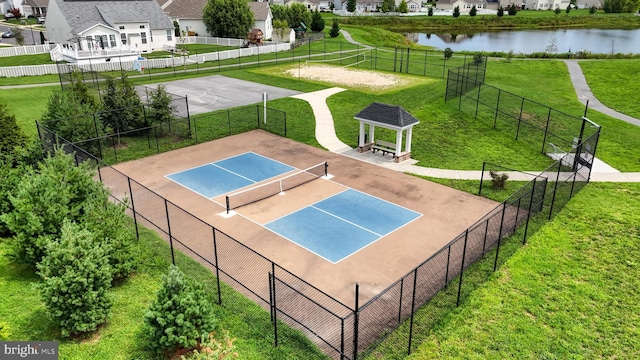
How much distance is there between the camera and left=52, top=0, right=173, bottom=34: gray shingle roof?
53.9m

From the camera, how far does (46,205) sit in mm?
13727

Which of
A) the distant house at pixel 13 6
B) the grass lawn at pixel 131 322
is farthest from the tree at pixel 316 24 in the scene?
the grass lawn at pixel 131 322

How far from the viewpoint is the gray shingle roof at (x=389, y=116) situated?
75.2ft

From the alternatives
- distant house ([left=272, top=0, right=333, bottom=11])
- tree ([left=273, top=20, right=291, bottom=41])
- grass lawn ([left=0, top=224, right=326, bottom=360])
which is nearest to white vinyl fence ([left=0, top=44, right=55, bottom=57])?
tree ([left=273, top=20, right=291, bottom=41])

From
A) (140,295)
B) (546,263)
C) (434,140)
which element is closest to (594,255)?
(546,263)

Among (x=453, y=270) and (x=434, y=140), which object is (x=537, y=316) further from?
(x=434, y=140)

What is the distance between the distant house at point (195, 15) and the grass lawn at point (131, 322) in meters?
65.1

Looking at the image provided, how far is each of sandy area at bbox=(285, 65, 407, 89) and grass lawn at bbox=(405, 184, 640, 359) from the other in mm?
26046

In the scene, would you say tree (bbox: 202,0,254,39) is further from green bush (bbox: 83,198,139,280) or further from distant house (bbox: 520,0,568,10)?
distant house (bbox: 520,0,568,10)

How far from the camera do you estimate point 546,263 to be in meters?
14.5

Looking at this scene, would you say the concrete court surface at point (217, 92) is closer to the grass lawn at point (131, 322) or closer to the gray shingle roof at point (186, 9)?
the grass lawn at point (131, 322)

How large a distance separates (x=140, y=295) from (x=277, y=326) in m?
4.25
